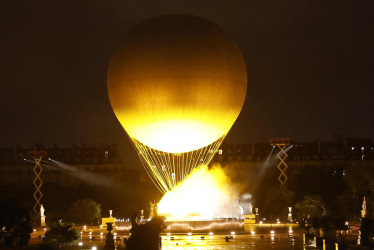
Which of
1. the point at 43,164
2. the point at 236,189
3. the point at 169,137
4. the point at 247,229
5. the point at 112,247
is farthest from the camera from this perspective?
the point at 43,164

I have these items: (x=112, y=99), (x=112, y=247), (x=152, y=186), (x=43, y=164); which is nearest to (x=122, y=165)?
(x=43, y=164)

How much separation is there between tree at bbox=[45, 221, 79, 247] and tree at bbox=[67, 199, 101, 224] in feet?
98.4

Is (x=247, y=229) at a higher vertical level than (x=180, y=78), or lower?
lower

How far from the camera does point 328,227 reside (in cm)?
3947

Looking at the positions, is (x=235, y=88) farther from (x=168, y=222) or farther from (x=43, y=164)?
(x=43, y=164)

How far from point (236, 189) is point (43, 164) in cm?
3304

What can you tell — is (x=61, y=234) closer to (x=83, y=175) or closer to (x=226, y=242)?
(x=226, y=242)

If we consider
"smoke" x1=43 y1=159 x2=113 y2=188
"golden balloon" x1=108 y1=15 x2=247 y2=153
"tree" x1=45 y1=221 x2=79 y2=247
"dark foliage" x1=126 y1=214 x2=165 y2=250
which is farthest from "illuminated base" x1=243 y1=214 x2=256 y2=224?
"smoke" x1=43 y1=159 x2=113 y2=188

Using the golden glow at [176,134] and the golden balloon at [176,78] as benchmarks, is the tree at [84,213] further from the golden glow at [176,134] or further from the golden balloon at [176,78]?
the golden balloon at [176,78]

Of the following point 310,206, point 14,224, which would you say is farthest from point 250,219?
point 14,224

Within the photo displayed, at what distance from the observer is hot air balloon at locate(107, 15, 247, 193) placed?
45719mm

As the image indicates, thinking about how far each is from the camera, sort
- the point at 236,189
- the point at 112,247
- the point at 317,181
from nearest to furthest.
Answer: the point at 112,247, the point at 317,181, the point at 236,189

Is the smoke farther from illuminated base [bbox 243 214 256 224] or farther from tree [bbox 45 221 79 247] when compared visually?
tree [bbox 45 221 79 247]

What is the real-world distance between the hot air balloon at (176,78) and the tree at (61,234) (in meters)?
7.62
